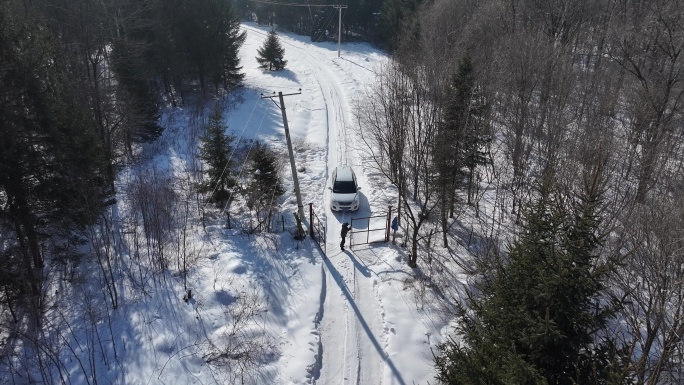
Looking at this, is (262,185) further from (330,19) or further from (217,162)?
(330,19)

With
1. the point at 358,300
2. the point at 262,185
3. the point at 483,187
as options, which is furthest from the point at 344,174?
the point at 358,300

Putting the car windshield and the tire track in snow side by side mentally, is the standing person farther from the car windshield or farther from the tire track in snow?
the car windshield

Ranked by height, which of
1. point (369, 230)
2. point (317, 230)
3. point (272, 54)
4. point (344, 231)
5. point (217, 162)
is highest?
point (272, 54)

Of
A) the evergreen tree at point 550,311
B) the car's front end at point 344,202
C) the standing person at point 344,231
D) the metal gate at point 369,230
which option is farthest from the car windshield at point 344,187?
the evergreen tree at point 550,311

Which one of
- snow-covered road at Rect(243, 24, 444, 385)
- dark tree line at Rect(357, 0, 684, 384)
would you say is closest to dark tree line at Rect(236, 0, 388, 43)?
dark tree line at Rect(357, 0, 684, 384)

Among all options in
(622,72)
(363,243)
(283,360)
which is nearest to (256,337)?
(283,360)

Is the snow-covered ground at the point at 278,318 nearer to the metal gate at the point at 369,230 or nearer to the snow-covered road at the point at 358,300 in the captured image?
the snow-covered road at the point at 358,300
